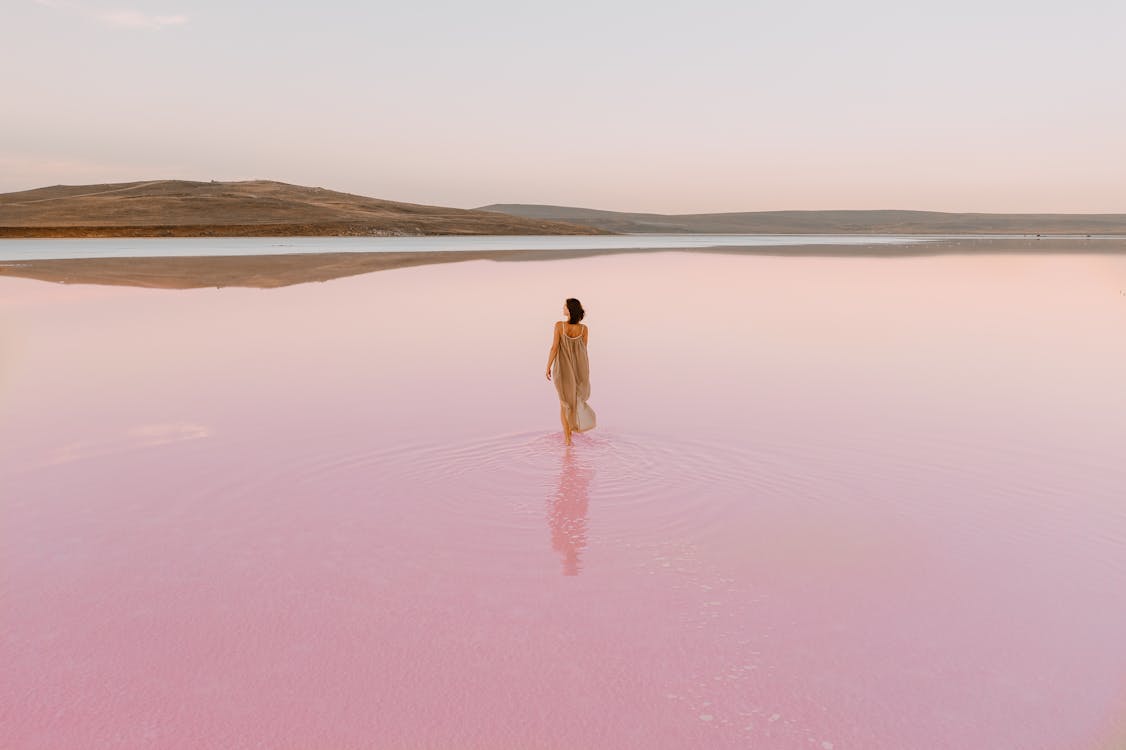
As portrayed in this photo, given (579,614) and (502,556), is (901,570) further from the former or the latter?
(502,556)

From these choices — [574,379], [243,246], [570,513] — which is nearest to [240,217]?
[243,246]

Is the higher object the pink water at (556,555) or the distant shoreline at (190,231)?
the pink water at (556,555)

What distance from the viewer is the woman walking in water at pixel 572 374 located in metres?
9.09

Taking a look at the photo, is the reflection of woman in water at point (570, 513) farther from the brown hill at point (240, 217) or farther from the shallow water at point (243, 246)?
the brown hill at point (240, 217)

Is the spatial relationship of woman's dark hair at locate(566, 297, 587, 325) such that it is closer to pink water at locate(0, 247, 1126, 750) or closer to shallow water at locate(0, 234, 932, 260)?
pink water at locate(0, 247, 1126, 750)

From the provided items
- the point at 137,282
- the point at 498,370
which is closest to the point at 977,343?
the point at 498,370

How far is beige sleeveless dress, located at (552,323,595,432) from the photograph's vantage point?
910 cm

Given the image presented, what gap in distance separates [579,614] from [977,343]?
14.0m

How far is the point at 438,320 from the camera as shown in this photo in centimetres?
1958

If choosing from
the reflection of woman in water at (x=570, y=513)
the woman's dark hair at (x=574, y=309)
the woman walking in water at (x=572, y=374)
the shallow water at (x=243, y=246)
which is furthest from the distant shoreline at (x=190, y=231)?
the reflection of woman in water at (x=570, y=513)

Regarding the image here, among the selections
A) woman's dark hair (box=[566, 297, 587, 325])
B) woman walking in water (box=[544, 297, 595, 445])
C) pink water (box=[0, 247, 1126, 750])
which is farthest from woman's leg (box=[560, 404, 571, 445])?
woman's dark hair (box=[566, 297, 587, 325])

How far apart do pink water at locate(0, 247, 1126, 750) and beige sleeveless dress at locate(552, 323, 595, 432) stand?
0.88ft

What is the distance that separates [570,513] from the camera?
274 inches

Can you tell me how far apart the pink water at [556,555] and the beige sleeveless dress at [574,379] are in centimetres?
27
